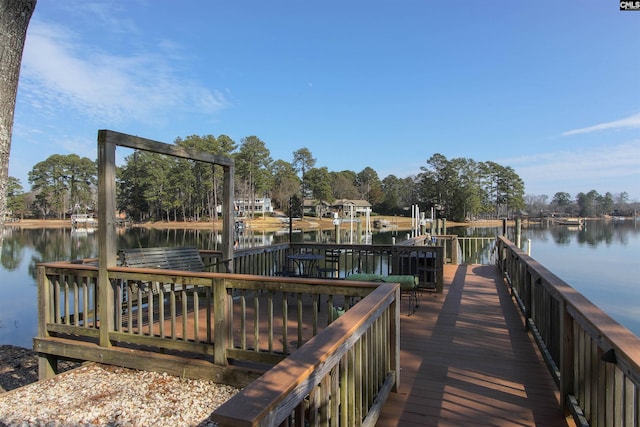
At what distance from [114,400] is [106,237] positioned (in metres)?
1.41

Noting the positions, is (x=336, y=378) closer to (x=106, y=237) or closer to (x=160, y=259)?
(x=106, y=237)

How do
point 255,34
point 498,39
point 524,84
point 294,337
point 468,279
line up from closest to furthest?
point 294,337 → point 468,279 → point 498,39 → point 255,34 → point 524,84

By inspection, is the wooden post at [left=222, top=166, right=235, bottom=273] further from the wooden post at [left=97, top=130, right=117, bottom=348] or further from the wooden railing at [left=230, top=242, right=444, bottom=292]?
the wooden post at [left=97, top=130, right=117, bottom=348]

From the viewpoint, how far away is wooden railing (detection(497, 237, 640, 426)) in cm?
142

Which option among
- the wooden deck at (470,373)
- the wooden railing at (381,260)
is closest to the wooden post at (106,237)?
the wooden railing at (381,260)

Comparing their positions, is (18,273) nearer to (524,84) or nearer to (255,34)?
(255,34)

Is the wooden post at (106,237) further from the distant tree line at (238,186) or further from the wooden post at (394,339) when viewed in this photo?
the distant tree line at (238,186)

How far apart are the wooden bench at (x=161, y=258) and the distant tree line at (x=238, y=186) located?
129 ft

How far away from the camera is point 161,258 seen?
4668mm

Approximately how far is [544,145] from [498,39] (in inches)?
833

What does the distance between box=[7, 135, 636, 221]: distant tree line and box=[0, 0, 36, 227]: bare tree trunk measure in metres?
41.7

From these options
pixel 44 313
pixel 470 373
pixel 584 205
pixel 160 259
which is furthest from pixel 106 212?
pixel 584 205

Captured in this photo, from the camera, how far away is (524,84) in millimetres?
17594

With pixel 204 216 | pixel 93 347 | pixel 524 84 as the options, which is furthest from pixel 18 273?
pixel 204 216
